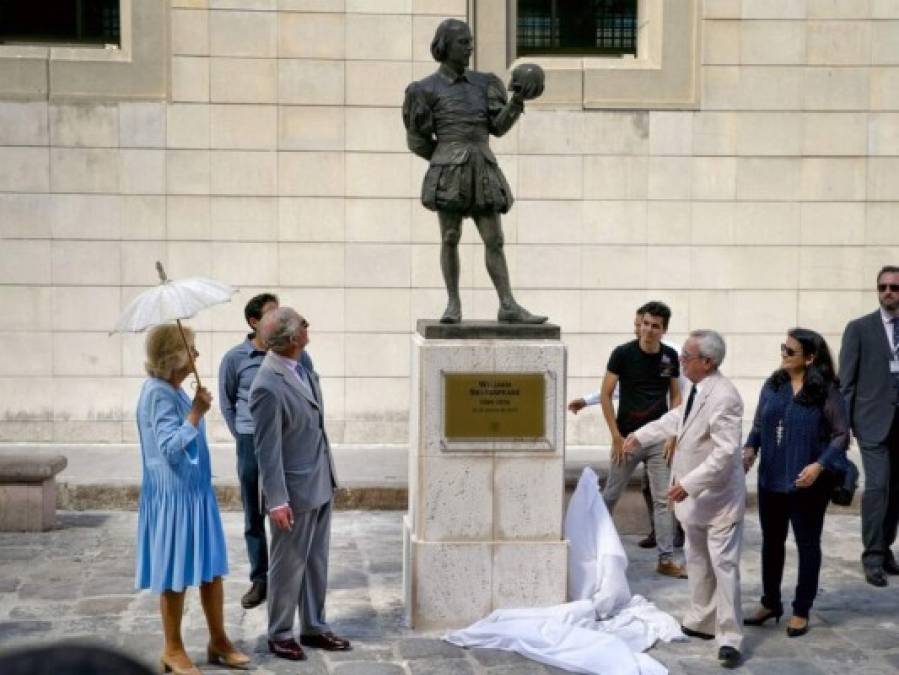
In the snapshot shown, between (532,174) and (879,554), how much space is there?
18.5 ft

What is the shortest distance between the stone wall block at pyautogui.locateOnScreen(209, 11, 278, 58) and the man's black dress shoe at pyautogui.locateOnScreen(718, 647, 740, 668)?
7.95 meters

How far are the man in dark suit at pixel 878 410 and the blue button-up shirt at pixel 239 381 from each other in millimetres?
3756

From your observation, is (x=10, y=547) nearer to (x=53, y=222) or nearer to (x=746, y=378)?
(x=53, y=222)

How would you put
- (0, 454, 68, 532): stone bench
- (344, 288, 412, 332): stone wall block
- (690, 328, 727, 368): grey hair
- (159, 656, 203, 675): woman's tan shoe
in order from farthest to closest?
(344, 288, 412, 332): stone wall block < (0, 454, 68, 532): stone bench < (690, 328, 727, 368): grey hair < (159, 656, 203, 675): woman's tan shoe

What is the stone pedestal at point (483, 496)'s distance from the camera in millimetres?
7238

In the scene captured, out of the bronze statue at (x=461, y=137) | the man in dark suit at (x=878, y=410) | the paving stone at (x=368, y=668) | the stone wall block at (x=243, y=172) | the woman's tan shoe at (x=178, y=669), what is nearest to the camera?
the woman's tan shoe at (x=178, y=669)

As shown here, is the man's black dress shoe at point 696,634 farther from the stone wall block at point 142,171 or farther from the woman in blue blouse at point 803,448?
the stone wall block at point 142,171

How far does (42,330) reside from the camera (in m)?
12.5

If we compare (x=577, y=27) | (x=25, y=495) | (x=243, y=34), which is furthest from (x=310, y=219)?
(x=25, y=495)

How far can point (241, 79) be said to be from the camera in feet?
40.9

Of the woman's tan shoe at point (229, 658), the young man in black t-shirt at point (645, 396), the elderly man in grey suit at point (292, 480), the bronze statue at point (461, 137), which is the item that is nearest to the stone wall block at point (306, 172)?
the young man in black t-shirt at point (645, 396)

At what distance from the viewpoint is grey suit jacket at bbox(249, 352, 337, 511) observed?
257 inches

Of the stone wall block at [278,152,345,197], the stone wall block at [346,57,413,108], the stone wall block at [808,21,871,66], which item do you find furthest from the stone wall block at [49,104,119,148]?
the stone wall block at [808,21,871,66]

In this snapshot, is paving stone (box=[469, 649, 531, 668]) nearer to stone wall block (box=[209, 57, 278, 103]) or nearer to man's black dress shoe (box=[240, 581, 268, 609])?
man's black dress shoe (box=[240, 581, 268, 609])
